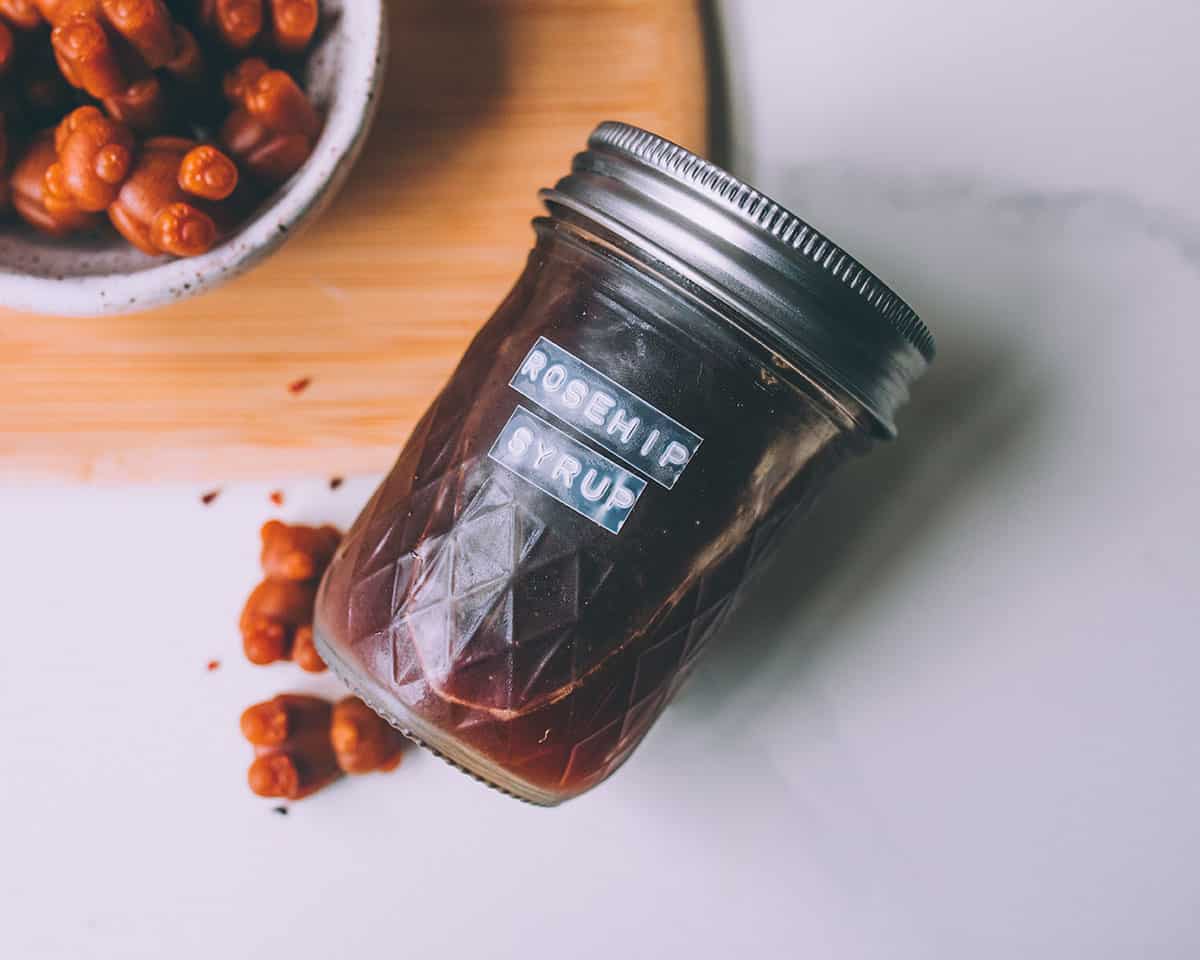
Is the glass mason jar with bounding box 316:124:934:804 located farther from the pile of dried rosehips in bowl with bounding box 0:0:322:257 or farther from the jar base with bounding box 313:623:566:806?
the pile of dried rosehips in bowl with bounding box 0:0:322:257

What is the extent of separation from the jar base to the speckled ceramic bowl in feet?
0.71

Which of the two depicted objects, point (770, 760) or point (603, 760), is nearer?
point (603, 760)

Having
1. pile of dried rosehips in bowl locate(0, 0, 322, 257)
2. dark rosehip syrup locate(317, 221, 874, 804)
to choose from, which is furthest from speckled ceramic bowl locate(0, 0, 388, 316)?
dark rosehip syrup locate(317, 221, 874, 804)

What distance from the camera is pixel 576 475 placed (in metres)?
0.53

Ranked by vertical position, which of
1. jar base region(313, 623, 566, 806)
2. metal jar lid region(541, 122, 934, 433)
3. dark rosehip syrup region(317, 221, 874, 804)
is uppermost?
metal jar lid region(541, 122, 934, 433)

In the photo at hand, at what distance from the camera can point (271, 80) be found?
2.00ft

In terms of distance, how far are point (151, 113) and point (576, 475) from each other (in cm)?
33

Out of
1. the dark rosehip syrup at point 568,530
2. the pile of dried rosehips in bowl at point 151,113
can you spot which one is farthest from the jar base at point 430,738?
the pile of dried rosehips in bowl at point 151,113

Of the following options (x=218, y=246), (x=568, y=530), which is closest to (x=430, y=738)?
(x=568, y=530)

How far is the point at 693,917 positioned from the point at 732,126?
556 mm

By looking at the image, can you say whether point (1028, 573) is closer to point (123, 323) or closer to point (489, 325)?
point (489, 325)

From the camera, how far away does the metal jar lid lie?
0.52 meters

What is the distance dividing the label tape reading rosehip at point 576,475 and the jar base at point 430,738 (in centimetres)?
15

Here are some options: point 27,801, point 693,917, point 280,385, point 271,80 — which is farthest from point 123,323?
point 693,917
